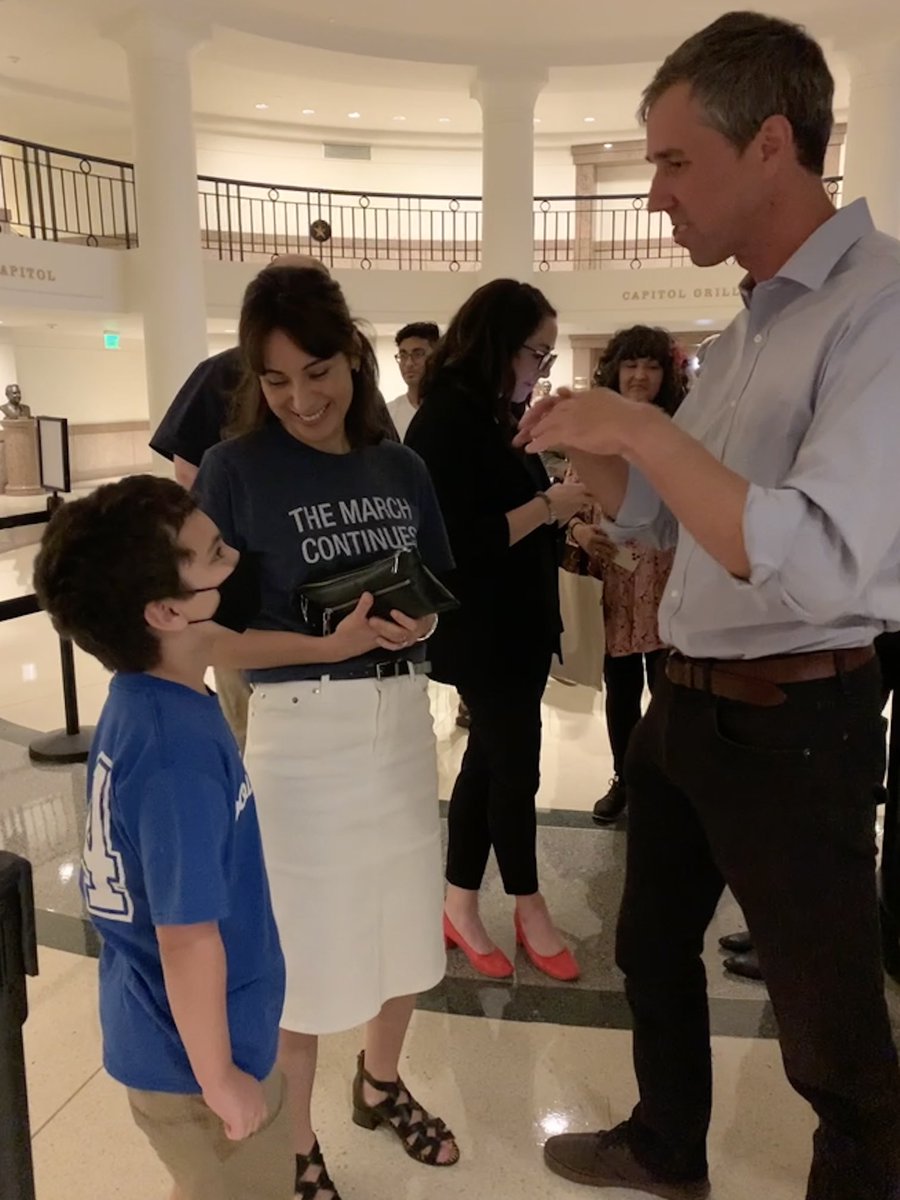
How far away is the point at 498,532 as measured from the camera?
2041 mm

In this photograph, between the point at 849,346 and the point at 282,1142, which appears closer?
the point at 849,346

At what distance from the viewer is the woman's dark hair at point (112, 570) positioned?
1108 millimetres

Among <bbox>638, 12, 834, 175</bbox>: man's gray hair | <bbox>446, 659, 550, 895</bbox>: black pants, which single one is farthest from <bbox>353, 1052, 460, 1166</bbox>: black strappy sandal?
<bbox>638, 12, 834, 175</bbox>: man's gray hair

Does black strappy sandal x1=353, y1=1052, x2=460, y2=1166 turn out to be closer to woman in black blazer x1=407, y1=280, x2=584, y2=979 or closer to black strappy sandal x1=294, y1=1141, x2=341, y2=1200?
black strappy sandal x1=294, y1=1141, x2=341, y2=1200

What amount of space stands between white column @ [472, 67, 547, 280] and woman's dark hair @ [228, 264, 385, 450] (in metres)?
10.1

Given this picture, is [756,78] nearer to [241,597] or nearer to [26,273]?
[241,597]

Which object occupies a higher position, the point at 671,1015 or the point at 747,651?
the point at 747,651

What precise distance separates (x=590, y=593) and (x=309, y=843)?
1.63 metres

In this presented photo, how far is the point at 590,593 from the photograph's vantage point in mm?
2975

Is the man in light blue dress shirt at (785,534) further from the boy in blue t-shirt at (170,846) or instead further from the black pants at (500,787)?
the black pants at (500,787)

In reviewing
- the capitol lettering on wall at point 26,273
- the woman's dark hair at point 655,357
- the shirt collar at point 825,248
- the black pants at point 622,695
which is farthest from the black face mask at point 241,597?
the capitol lettering on wall at point 26,273

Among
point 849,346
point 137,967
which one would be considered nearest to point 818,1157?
point 137,967

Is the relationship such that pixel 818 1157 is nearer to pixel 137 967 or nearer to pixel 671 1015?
pixel 671 1015

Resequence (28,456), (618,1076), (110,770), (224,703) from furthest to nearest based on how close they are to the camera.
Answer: (28,456)
(224,703)
(618,1076)
(110,770)
